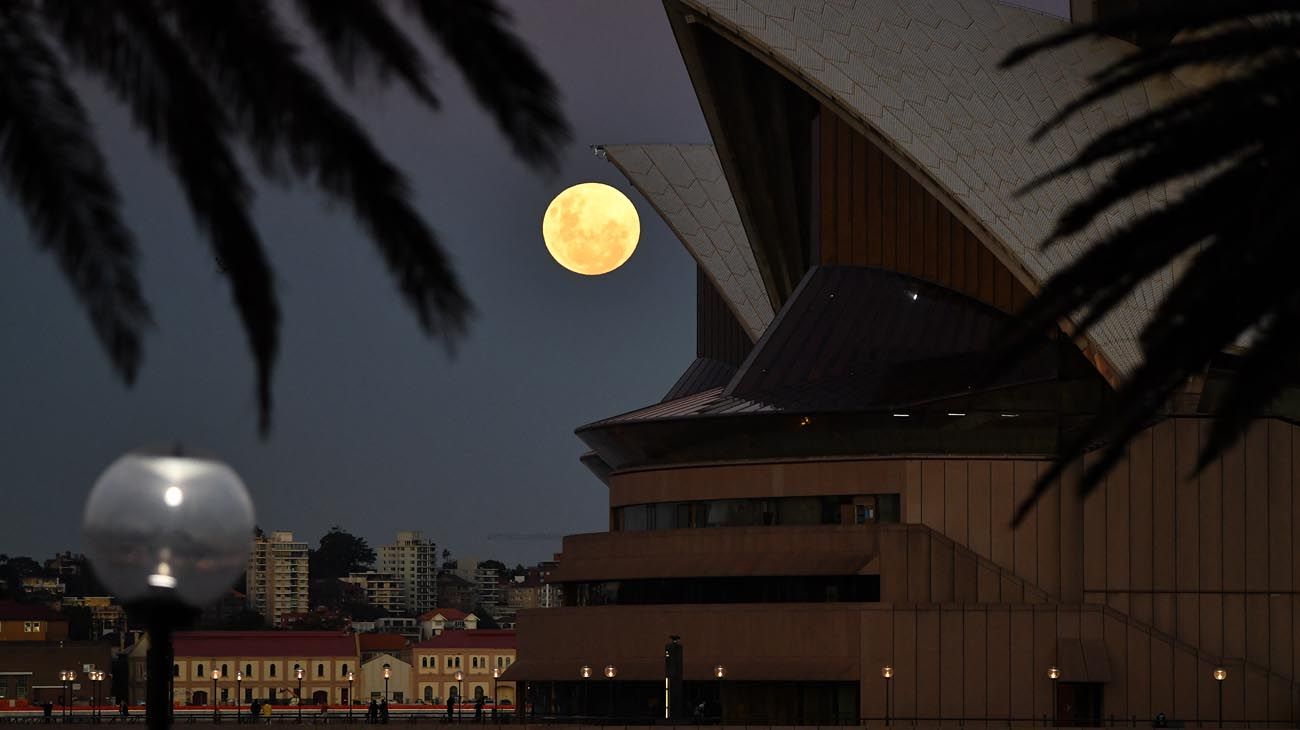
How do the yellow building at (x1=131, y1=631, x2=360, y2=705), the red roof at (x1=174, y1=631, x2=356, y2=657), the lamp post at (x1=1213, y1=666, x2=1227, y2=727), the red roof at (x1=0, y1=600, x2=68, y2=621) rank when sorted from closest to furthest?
the lamp post at (x1=1213, y1=666, x2=1227, y2=727) → the yellow building at (x1=131, y1=631, x2=360, y2=705) → the red roof at (x1=174, y1=631, x2=356, y2=657) → the red roof at (x1=0, y1=600, x2=68, y2=621)

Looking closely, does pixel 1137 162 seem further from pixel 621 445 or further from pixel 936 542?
pixel 621 445

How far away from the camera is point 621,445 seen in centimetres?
6050

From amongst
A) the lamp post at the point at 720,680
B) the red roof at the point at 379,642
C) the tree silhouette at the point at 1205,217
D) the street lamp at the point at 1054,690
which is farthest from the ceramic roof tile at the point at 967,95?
the red roof at the point at 379,642

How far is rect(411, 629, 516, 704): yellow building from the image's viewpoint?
135 metres

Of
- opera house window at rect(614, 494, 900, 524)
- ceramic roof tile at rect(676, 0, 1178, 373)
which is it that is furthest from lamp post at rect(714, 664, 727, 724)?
ceramic roof tile at rect(676, 0, 1178, 373)

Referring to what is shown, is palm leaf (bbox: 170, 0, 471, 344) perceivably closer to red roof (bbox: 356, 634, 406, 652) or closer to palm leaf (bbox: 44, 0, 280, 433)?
palm leaf (bbox: 44, 0, 280, 433)

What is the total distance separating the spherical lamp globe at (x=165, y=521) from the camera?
668 cm

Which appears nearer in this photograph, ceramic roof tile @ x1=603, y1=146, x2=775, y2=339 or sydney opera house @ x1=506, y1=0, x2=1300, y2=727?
sydney opera house @ x1=506, y1=0, x2=1300, y2=727

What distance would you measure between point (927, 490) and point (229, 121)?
48.2 metres

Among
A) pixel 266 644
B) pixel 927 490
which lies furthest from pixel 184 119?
pixel 266 644

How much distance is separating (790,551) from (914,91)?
12.2 metres

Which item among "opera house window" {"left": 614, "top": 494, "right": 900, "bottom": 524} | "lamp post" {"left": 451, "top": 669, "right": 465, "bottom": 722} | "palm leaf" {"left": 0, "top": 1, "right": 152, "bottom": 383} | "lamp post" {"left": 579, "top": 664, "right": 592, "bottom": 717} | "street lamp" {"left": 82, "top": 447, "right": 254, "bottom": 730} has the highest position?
"opera house window" {"left": 614, "top": 494, "right": 900, "bottom": 524}

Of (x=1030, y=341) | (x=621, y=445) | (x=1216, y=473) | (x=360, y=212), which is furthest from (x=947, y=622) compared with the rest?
(x=360, y=212)

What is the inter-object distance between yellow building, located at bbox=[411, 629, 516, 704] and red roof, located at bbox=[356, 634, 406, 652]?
11.2 meters
